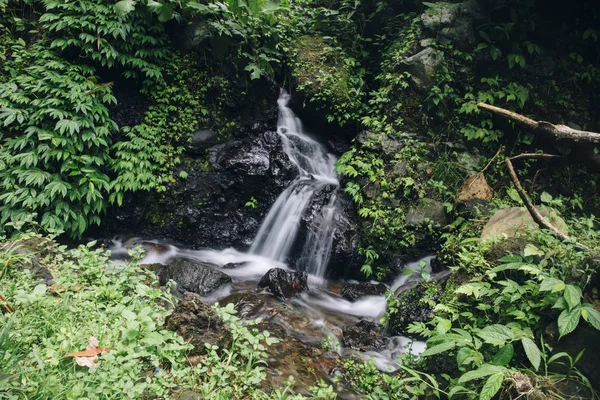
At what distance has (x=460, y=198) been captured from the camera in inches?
237

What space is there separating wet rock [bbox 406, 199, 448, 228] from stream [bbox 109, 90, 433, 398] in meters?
0.69

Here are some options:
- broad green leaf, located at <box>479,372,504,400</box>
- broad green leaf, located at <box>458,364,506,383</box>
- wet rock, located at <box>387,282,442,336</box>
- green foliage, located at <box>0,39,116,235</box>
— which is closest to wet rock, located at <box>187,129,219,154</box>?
green foliage, located at <box>0,39,116,235</box>

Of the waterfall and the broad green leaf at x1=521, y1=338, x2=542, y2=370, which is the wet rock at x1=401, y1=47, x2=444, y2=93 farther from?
the broad green leaf at x1=521, y1=338, x2=542, y2=370

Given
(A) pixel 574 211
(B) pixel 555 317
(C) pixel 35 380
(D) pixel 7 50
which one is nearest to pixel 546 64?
(A) pixel 574 211

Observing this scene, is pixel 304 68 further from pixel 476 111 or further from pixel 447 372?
pixel 447 372

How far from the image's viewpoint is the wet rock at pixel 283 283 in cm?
568

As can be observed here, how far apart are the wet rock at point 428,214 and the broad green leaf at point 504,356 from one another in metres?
3.52

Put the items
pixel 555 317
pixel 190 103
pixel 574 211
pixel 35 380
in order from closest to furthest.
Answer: pixel 35 380
pixel 555 317
pixel 574 211
pixel 190 103

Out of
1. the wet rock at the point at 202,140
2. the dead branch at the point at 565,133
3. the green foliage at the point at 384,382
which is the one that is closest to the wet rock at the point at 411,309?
the green foliage at the point at 384,382

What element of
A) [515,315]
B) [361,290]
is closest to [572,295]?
[515,315]

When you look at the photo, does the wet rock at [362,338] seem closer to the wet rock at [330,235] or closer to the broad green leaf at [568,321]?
the wet rock at [330,235]

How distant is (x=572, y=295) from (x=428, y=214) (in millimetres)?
3519

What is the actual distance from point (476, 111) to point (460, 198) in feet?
6.19

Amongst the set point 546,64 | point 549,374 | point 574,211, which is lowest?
point 549,374
